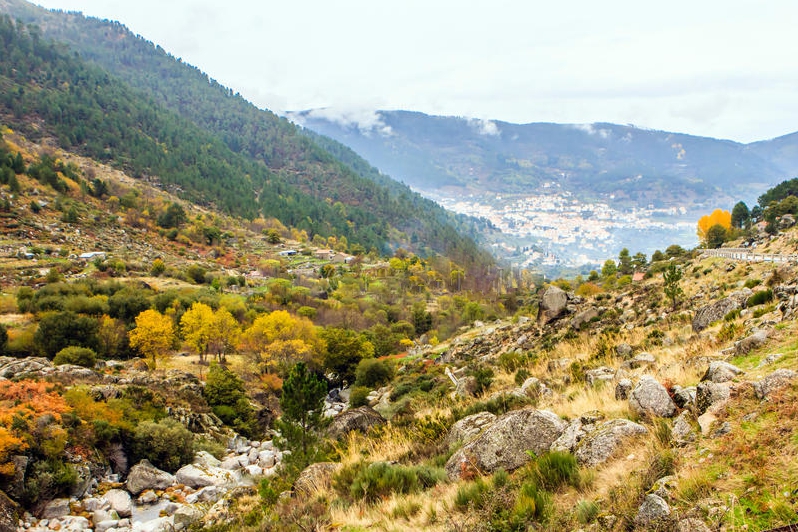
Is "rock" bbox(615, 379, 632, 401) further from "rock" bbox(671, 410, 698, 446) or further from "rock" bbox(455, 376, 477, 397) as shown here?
"rock" bbox(455, 376, 477, 397)

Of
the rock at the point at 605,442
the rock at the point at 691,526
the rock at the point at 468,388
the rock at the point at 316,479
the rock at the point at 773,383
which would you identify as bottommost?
the rock at the point at 468,388

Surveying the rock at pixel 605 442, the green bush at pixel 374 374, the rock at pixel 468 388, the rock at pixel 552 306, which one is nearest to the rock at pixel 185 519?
the rock at pixel 468 388

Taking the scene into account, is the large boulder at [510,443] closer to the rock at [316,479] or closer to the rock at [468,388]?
the rock at [316,479]

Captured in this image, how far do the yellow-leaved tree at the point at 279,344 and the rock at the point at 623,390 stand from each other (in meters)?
41.6

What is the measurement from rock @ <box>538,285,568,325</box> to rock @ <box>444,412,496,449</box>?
22.9 meters

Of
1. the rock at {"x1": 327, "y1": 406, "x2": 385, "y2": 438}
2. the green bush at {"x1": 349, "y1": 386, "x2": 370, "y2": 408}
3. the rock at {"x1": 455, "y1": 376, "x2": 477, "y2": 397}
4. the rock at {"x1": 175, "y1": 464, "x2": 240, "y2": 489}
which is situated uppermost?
the rock at {"x1": 455, "y1": 376, "x2": 477, "y2": 397}

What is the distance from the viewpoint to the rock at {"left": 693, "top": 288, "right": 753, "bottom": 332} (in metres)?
14.8

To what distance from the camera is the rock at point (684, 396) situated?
6.24m

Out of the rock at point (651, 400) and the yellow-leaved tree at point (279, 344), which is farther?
the yellow-leaved tree at point (279, 344)

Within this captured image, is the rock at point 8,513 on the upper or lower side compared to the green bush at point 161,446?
upper

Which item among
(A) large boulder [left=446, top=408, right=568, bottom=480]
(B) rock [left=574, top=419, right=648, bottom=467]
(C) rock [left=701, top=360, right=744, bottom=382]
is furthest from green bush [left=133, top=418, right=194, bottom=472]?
(C) rock [left=701, top=360, right=744, bottom=382]

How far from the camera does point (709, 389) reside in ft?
19.3

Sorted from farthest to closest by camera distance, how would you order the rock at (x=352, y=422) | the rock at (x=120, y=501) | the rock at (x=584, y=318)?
the rock at (x=584, y=318) → the rock at (x=120, y=501) → the rock at (x=352, y=422)

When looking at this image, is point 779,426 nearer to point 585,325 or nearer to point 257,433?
point 585,325
